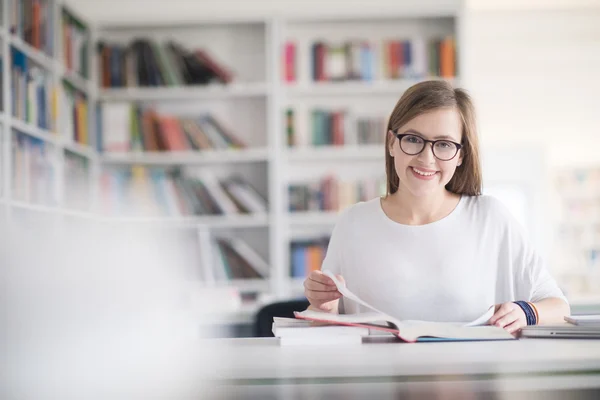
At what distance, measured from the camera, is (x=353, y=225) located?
1.62m

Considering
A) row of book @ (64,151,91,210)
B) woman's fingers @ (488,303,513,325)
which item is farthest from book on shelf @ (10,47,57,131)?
woman's fingers @ (488,303,513,325)

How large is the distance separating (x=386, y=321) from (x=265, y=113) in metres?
3.29

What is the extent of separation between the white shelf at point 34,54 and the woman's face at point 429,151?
2358mm

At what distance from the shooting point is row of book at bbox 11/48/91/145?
327 cm

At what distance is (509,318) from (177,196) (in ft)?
10.3

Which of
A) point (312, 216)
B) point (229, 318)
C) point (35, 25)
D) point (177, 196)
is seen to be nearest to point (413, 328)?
point (229, 318)

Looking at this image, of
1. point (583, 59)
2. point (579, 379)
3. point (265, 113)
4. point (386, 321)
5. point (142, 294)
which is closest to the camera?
point (142, 294)

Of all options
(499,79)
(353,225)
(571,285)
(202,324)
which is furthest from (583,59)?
(353,225)

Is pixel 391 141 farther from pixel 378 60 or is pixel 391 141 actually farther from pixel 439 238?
pixel 378 60

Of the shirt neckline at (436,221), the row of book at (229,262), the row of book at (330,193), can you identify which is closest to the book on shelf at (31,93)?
the row of book at (229,262)

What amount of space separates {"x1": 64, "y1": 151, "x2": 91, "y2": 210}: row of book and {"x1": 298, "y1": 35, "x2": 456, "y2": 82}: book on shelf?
51.1 inches

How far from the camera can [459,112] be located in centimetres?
151

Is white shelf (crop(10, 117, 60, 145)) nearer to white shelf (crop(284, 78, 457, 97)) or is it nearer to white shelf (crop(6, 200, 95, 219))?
white shelf (crop(6, 200, 95, 219))

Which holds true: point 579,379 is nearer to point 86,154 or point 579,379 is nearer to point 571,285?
point 86,154
